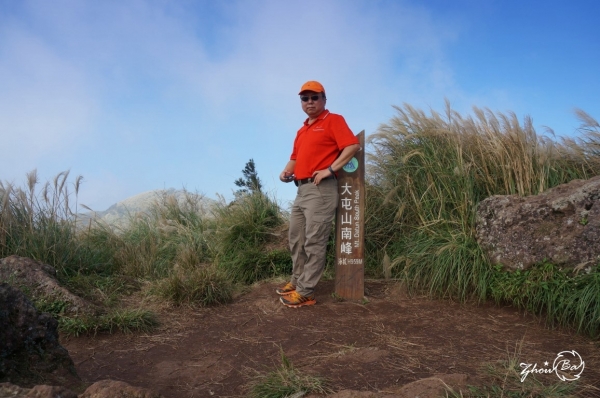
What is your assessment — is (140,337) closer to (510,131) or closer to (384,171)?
(384,171)

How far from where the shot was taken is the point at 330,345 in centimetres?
394

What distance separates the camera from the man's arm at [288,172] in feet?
18.0

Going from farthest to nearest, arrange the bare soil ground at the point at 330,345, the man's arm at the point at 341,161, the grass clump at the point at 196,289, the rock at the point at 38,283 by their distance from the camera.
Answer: the grass clump at the point at 196,289, the man's arm at the point at 341,161, the rock at the point at 38,283, the bare soil ground at the point at 330,345

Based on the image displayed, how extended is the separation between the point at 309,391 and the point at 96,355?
207cm

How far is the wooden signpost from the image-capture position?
529 cm

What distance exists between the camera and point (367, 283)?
5.86m

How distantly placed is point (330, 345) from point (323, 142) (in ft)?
6.90

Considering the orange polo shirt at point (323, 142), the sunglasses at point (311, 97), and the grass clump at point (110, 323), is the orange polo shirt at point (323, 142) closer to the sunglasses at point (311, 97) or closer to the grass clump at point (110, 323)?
the sunglasses at point (311, 97)

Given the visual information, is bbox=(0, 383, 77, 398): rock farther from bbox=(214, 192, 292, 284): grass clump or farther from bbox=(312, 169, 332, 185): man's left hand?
bbox=(214, 192, 292, 284): grass clump

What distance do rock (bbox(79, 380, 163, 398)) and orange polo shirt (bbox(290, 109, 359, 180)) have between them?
10.5 feet

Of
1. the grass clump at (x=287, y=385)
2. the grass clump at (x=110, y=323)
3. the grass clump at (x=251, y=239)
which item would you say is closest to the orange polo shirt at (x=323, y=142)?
the grass clump at (x=251, y=239)

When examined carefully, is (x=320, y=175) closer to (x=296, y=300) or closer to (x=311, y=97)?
(x=311, y=97)

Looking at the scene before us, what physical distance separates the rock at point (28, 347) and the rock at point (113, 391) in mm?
494
